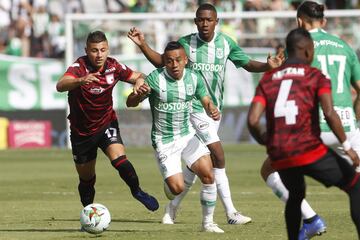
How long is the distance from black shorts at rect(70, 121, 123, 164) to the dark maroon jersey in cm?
6

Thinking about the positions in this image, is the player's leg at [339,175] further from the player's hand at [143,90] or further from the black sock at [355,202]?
the player's hand at [143,90]

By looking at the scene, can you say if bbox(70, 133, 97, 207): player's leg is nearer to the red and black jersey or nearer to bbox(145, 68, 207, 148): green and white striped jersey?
bbox(145, 68, 207, 148): green and white striped jersey

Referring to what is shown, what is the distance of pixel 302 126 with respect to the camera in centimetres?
872

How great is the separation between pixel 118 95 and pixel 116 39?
1.48 meters

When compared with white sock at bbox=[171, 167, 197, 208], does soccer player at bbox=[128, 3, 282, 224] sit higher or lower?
higher

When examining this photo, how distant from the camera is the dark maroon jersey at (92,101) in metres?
12.2

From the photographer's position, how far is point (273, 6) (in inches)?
1193

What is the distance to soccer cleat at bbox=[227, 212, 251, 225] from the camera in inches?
476

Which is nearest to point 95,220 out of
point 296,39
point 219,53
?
point 219,53

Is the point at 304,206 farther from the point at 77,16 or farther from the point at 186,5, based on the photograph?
the point at 186,5

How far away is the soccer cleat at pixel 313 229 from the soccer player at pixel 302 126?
1.23 metres

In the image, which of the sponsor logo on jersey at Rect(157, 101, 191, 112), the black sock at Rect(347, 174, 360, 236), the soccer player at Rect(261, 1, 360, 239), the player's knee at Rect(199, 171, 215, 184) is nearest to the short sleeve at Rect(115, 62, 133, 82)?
the sponsor logo on jersey at Rect(157, 101, 191, 112)

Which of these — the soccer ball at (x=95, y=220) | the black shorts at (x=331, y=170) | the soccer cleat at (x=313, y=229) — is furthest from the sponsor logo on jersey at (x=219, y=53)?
the black shorts at (x=331, y=170)

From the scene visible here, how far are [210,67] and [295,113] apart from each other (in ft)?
14.2
